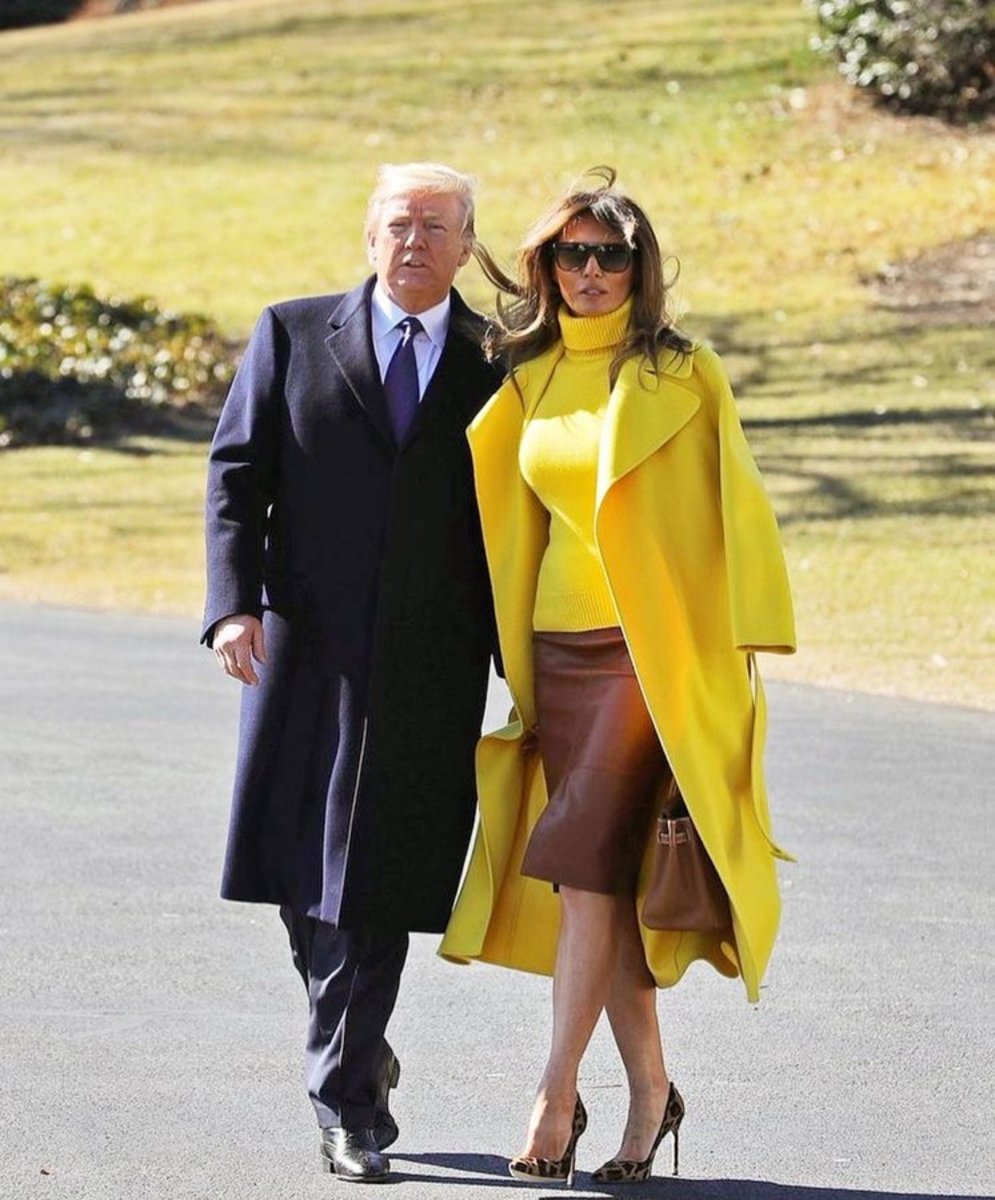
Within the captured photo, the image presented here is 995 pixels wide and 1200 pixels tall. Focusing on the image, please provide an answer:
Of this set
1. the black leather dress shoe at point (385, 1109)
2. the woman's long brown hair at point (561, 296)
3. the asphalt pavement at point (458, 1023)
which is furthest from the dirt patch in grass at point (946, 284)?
the black leather dress shoe at point (385, 1109)

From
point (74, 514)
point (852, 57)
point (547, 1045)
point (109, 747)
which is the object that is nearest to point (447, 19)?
point (852, 57)

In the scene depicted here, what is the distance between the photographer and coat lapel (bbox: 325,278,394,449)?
4984 mm

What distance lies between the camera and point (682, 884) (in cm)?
Result: 466

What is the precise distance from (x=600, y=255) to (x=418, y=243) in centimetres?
40

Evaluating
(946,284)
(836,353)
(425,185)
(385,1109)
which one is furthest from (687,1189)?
(946,284)

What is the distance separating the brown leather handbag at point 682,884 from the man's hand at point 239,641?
880 mm

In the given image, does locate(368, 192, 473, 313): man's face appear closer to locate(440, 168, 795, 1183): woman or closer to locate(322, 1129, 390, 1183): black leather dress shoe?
locate(440, 168, 795, 1183): woman

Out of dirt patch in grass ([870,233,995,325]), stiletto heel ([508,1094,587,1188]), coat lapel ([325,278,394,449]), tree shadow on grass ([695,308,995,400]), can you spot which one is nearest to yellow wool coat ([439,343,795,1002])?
coat lapel ([325,278,394,449])

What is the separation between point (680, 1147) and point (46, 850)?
3314mm

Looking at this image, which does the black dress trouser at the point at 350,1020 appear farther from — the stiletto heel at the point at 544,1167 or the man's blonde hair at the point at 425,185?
the man's blonde hair at the point at 425,185

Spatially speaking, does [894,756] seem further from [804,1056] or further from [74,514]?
[74,514]

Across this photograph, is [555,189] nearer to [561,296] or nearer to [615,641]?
[561,296]

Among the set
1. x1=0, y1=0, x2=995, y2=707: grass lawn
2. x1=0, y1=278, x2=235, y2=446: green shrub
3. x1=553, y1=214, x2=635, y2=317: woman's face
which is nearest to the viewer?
x1=553, y1=214, x2=635, y2=317: woman's face

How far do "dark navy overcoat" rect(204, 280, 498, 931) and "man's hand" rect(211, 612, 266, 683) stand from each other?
0.10 ft
